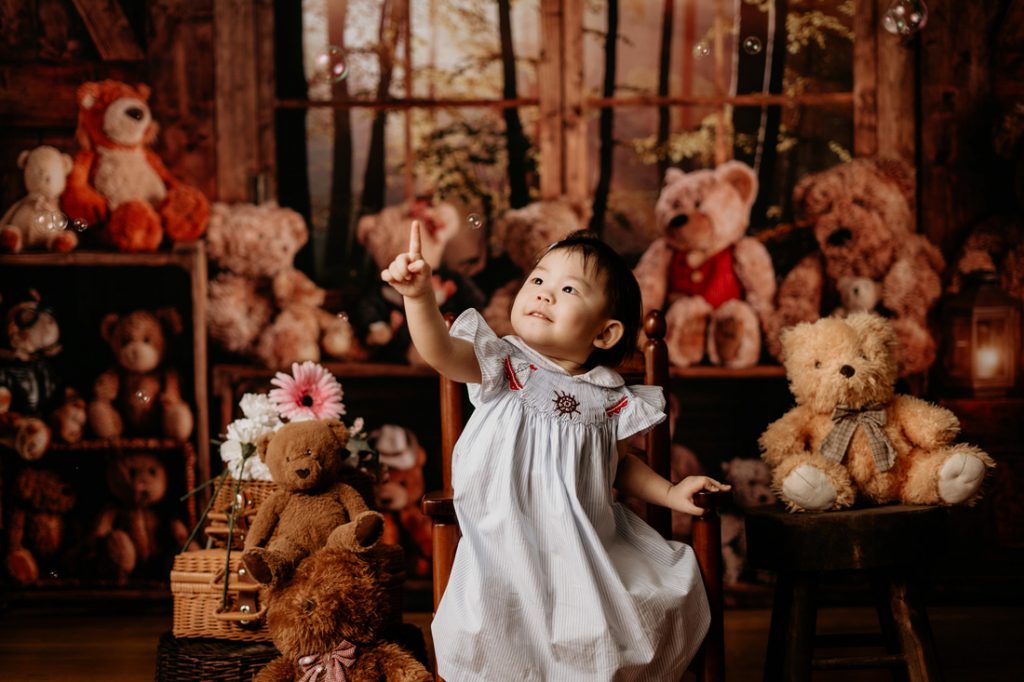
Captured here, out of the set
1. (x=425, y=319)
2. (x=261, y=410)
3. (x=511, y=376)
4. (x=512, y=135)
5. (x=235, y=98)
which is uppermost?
(x=235, y=98)

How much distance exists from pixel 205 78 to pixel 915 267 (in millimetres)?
2119

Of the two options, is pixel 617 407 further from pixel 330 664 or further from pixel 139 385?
pixel 139 385

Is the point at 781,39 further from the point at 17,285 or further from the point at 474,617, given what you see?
the point at 17,285

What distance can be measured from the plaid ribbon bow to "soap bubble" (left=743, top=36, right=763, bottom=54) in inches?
47.5

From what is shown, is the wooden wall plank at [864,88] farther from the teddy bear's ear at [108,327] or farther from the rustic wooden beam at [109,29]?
the teddy bear's ear at [108,327]

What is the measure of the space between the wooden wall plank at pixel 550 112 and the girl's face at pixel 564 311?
1.23m

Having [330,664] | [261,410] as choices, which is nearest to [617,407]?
[330,664]

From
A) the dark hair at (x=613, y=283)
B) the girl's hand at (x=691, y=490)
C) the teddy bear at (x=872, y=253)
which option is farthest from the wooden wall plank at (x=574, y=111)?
the girl's hand at (x=691, y=490)

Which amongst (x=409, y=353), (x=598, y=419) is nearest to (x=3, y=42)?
(x=409, y=353)

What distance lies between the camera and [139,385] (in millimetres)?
2836

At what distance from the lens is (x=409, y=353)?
288 cm

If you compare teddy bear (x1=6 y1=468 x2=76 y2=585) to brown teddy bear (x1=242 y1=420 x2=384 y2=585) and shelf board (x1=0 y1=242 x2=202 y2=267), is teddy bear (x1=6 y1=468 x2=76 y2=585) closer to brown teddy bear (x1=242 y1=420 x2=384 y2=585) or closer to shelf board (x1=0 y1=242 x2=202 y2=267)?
shelf board (x1=0 y1=242 x2=202 y2=267)

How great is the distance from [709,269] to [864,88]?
0.69 metres

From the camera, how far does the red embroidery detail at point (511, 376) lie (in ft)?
5.41
